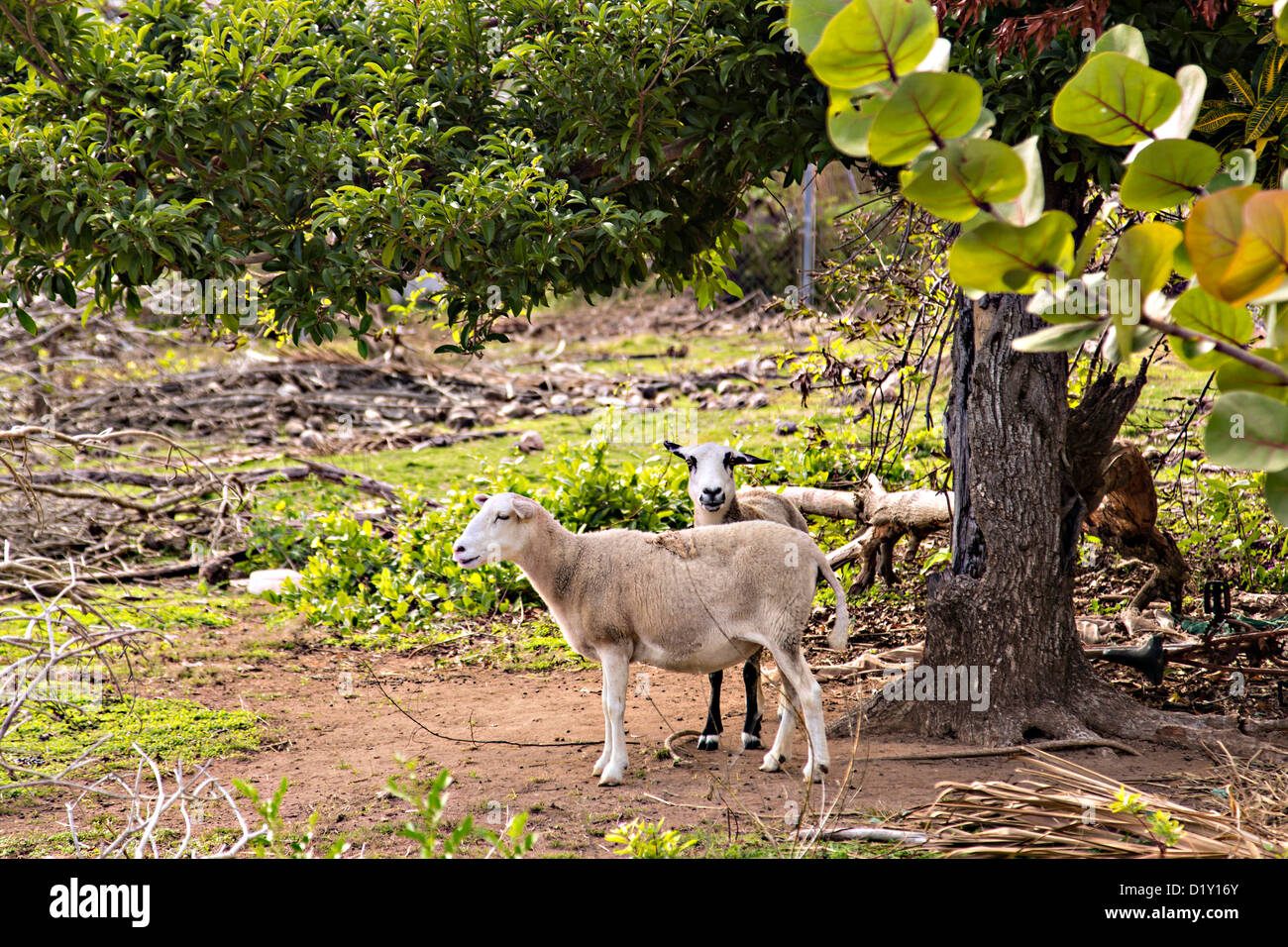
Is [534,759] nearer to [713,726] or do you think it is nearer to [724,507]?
[713,726]

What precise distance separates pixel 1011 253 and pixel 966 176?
5.5 inches

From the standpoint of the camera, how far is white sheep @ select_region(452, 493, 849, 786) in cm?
520

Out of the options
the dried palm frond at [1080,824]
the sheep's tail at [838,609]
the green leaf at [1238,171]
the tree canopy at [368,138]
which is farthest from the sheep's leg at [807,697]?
the green leaf at [1238,171]

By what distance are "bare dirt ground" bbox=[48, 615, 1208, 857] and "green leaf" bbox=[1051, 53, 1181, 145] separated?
2812mm

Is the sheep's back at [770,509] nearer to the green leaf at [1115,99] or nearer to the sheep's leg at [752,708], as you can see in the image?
the sheep's leg at [752,708]

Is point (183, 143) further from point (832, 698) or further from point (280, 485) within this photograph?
point (280, 485)

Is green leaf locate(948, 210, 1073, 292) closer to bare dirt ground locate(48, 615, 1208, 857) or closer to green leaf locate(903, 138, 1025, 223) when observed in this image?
green leaf locate(903, 138, 1025, 223)

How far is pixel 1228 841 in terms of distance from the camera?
3.72m

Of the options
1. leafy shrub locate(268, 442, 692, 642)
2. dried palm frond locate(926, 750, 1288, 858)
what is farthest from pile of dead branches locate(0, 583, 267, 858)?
dried palm frond locate(926, 750, 1288, 858)

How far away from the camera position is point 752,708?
5.77 m

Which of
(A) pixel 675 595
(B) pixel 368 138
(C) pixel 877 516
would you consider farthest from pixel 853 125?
(C) pixel 877 516

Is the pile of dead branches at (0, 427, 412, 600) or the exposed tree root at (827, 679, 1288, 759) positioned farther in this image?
the pile of dead branches at (0, 427, 412, 600)

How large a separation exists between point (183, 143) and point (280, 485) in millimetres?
6947

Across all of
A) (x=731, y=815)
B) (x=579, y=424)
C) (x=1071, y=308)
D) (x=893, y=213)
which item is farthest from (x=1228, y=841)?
(x=579, y=424)
